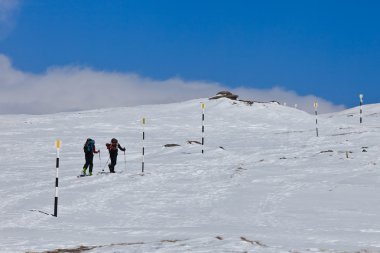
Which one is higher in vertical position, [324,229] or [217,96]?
[217,96]

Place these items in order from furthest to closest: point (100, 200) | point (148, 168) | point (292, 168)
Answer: point (148, 168)
point (292, 168)
point (100, 200)

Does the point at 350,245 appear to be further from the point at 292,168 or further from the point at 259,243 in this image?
the point at 292,168

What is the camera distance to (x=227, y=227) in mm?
10781

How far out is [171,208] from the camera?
13602 mm

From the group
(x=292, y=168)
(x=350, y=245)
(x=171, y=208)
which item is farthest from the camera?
(x=292, y=168)

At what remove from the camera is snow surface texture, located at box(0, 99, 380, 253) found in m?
9.30

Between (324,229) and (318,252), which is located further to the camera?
(324,229)

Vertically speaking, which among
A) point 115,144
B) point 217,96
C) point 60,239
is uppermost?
point 217,96

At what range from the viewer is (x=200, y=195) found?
15445 millimetres

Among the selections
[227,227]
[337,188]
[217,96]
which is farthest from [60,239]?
[217,96]

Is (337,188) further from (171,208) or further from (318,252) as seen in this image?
(318,252)

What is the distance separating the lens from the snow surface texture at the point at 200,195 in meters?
9.30

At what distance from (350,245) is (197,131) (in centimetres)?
2881

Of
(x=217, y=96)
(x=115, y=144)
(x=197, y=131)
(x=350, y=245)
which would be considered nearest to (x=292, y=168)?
(x=115, y=144)
